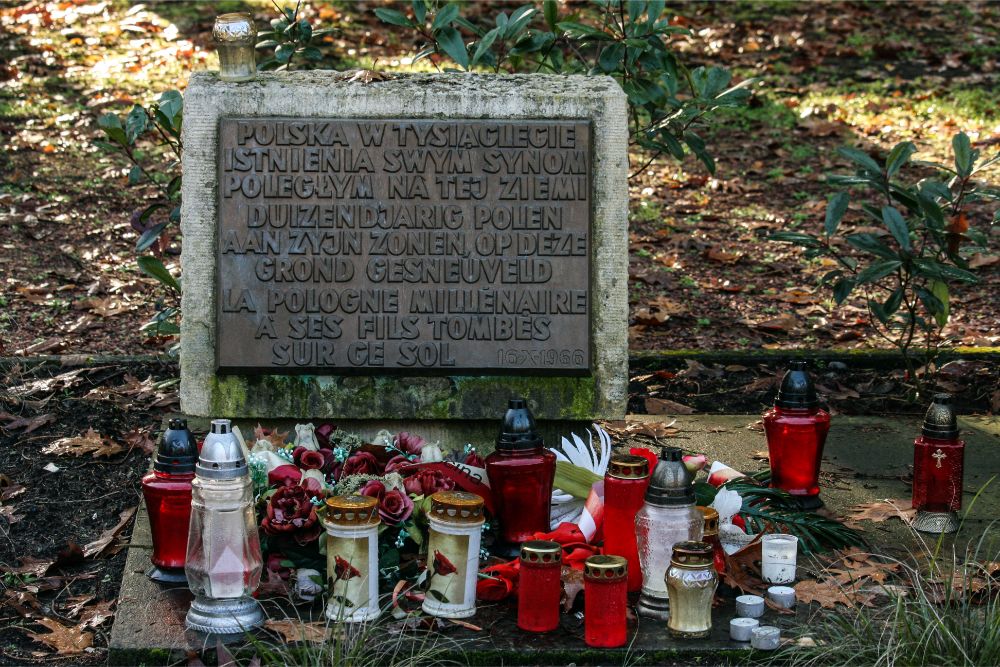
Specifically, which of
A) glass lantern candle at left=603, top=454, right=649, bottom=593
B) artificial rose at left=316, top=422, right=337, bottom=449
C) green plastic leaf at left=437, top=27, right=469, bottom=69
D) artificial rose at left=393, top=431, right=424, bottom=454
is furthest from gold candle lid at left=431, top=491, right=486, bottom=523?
green plastic leaf at left=437, top=27, right=469, bottom=69

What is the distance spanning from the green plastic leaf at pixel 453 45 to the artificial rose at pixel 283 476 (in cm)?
205

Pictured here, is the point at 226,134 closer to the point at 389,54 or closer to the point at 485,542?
the point at 485,542

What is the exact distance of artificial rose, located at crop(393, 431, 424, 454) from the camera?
14.4 feet

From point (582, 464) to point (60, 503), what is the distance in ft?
6.31

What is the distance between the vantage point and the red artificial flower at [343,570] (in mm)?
3301

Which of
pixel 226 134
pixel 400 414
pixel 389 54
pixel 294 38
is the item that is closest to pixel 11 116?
pixel 389 54

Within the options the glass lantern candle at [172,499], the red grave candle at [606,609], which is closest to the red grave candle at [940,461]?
the red grave candle at [606,609]

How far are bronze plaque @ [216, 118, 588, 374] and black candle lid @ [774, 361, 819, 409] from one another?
769 mm

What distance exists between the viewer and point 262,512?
12.7 ft

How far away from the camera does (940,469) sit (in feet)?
13.2

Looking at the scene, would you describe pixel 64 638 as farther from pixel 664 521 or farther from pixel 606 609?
pixel 664 521

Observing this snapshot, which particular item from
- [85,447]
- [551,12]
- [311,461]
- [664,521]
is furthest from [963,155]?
[85,447]

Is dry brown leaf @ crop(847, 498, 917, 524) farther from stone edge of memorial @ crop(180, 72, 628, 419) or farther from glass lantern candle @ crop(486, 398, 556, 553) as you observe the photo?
glass lantern candle @ crop(486, 398, 556, 553)

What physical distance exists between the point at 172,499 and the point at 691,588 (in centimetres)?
152
